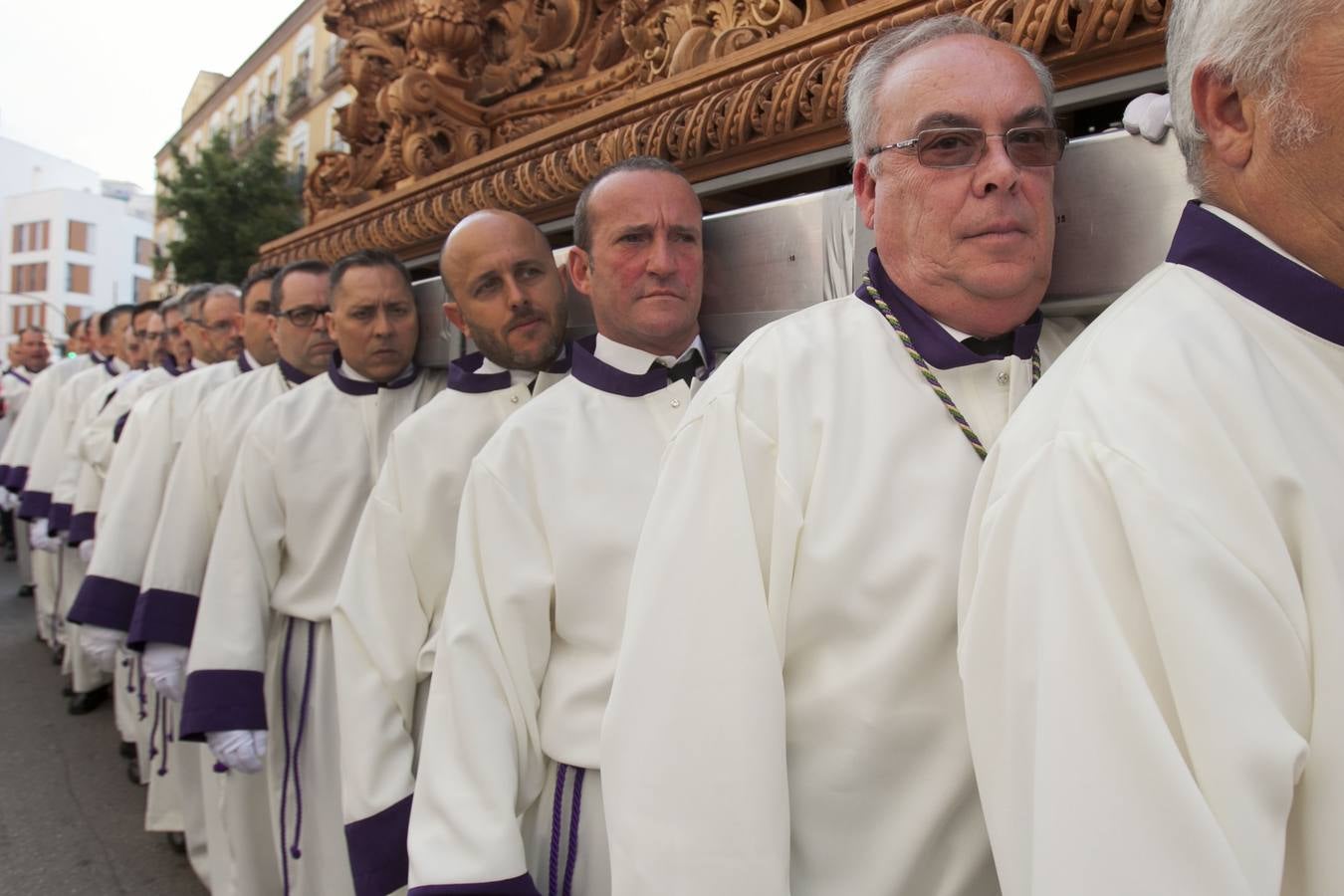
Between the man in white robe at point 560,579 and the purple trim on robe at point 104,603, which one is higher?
the man in white robe at point 560,579

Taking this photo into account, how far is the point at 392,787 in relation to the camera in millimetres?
2088

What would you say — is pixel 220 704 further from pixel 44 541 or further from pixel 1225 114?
pixel 44 541

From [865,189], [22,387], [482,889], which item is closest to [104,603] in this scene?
[482,889]

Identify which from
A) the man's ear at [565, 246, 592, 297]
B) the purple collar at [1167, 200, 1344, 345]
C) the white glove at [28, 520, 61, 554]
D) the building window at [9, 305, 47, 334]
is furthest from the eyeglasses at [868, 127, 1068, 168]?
the building window at [9, 305, 47, 334]

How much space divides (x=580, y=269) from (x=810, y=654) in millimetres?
1051

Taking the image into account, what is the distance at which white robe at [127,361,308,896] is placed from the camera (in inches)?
117

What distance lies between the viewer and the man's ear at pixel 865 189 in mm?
1411

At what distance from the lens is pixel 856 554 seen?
1.21m

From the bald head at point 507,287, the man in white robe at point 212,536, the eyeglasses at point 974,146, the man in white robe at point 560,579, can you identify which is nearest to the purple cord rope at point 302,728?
the man in white robe at point 212,536

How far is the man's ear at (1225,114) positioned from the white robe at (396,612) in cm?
162

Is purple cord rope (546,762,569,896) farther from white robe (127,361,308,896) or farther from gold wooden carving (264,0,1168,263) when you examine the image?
white robe (127,361,308,896)

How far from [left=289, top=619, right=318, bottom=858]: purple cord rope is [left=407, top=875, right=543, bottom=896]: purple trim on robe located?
1.30m

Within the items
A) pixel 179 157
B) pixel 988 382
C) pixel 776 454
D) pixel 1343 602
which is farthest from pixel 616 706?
pixel 179 157

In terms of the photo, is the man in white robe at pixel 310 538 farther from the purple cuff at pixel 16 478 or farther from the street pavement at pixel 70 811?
the purple cuff at pixel 16 478
